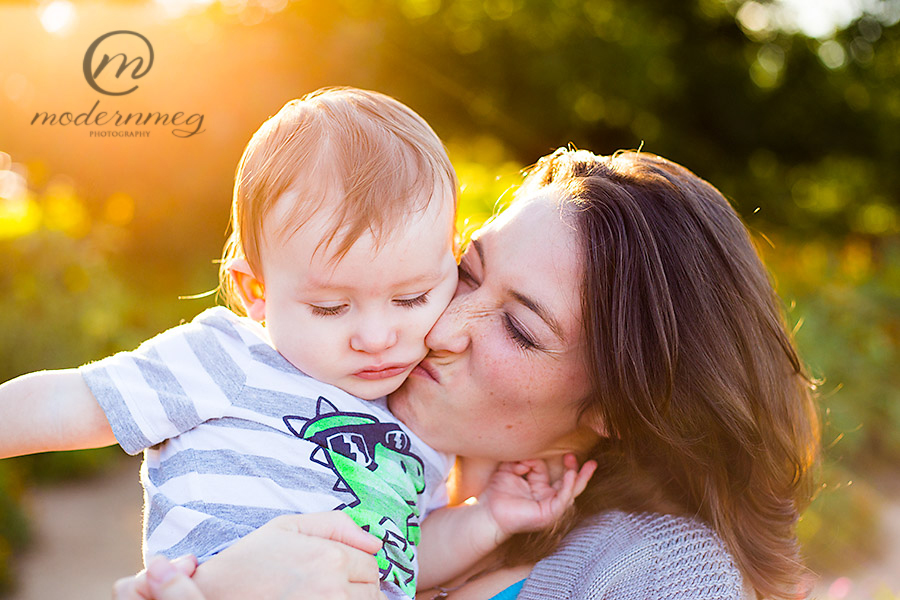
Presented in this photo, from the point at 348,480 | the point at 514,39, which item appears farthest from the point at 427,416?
the point at 514,39

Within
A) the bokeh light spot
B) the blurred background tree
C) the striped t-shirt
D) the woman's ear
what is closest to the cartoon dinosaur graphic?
the striped t-shirt

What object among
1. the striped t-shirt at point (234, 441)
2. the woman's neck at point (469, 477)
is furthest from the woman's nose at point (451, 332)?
Answer: the woman's neck at point (469, 477)

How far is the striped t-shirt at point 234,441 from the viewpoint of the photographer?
4.58ft

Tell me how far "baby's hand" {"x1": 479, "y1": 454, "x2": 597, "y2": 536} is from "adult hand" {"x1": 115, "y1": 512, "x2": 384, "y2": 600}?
0.52m

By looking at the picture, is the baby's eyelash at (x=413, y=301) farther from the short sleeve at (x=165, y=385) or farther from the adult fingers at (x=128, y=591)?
the adult fingers at (x=128, y=591)

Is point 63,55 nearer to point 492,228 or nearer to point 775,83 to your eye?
point 492,228

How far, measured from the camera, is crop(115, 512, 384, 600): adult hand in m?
1.23

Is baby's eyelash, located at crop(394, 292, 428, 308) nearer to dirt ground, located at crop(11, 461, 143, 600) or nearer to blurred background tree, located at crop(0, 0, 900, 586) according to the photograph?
blurred background tree, located at crop(0, 0, 900, 586)

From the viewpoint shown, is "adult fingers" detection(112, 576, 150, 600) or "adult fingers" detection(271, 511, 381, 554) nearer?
"adult fingers" detection(112, 576, 150, 600)

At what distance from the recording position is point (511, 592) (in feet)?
5.72

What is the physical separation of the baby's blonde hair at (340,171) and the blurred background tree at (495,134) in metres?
0.72

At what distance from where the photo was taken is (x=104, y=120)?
595 centimetres

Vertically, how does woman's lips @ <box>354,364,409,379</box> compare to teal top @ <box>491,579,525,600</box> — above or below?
above

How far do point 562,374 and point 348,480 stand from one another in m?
0.52
